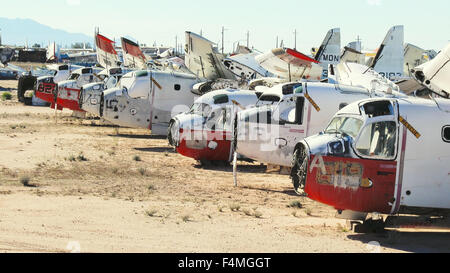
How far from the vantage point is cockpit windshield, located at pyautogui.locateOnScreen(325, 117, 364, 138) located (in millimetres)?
13519

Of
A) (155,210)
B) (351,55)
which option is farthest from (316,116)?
(351,55)

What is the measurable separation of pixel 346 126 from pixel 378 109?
76cm

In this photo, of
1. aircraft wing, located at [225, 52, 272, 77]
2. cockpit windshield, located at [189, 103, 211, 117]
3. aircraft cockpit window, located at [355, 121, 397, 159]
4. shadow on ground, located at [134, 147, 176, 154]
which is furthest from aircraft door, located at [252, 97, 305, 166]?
aircraft wing, located at [225, 52, 272, 77]

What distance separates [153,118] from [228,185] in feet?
32.3

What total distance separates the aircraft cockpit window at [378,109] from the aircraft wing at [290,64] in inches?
451

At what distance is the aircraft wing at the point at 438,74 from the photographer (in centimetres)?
1464

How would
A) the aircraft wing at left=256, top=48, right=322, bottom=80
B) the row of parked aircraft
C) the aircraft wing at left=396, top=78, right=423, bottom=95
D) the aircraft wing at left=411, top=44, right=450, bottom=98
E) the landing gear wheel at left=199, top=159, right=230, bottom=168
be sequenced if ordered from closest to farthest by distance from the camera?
the row of parked aircraft → the aircraft wing at left=411, top=44, right=450, bottom=98 → the landing gear wheel at left=199, top=159, right=230, bottom=168 → the aircraft wing at left=256, top=48, right=322, bottom=80 → the aircraft wing at left=396, top=78, right=423, bottom=95

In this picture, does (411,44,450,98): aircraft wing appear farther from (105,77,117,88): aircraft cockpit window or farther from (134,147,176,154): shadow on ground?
(105,77,117,88): aircraft cockpit window

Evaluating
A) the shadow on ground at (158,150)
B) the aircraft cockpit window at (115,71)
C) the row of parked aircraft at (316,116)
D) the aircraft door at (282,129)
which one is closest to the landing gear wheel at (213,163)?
the row of parked aircraft at (316,116)

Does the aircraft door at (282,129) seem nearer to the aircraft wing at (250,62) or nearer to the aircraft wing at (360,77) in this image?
the aircraft wing at (360,77)

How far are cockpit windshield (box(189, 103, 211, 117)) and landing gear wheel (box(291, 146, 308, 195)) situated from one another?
29.2 feet

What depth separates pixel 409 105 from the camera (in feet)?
43.5
